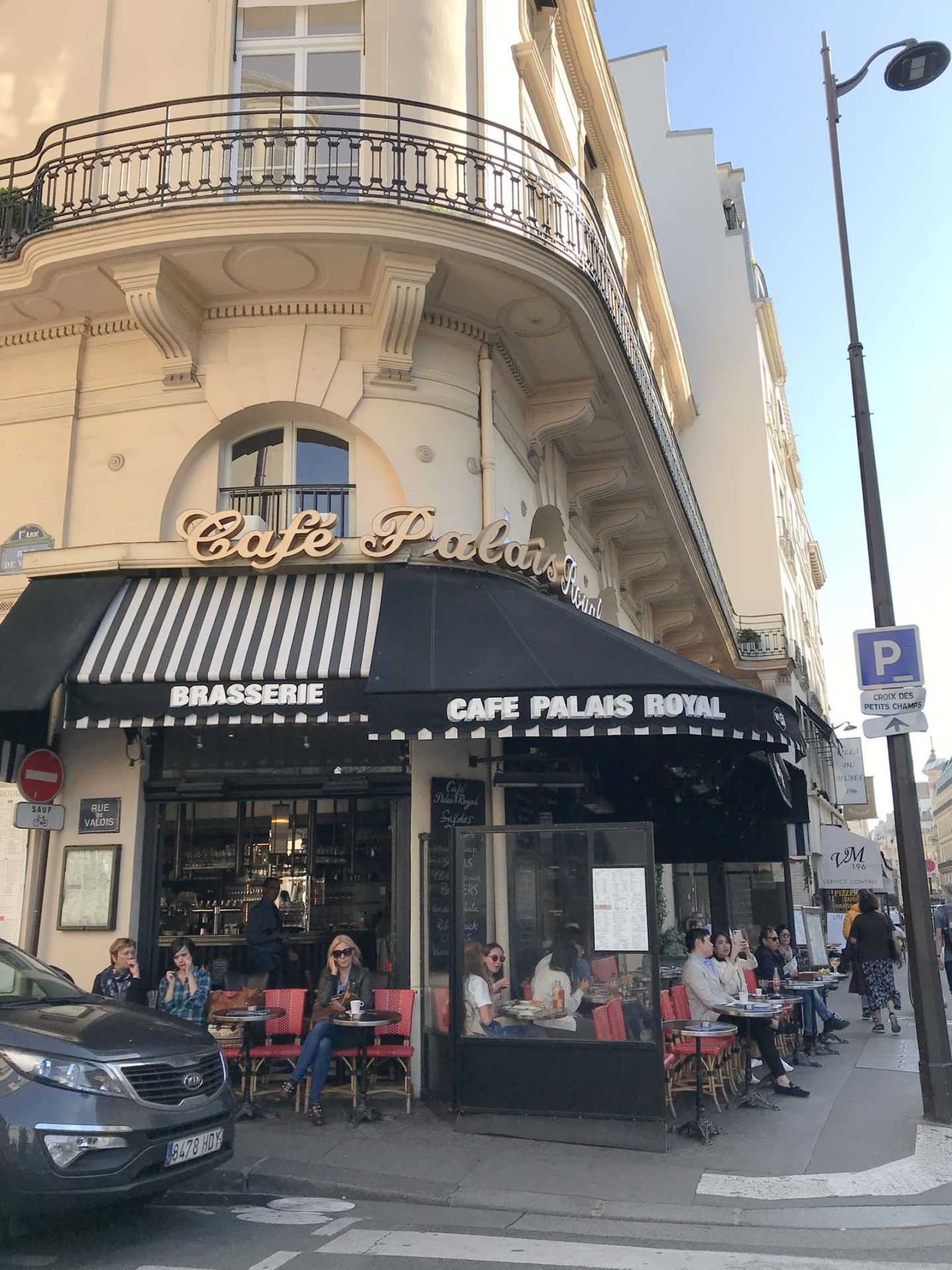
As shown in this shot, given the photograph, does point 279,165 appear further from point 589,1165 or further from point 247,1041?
point 589,1165

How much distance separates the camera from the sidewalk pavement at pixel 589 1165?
6.85m

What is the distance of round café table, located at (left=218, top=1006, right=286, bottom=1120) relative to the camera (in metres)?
8.99

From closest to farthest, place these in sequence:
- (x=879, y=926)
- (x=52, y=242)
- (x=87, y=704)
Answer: (x=87, y=704)
(x=52, y=242)
(x=879, y=926)

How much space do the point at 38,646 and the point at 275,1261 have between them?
6.19 metres

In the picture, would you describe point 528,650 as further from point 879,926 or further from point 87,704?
point 879,926

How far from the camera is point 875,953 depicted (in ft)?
50.2

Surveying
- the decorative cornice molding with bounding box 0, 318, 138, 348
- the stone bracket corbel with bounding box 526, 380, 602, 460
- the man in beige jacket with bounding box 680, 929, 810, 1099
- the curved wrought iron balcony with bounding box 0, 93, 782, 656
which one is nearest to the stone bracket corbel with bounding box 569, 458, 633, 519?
the stone bracket corbel with bounding box 526, 380, 602, 460

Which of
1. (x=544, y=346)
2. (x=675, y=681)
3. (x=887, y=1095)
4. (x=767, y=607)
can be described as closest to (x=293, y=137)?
(x=544, y=346)

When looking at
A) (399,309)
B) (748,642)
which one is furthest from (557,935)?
(748,642)

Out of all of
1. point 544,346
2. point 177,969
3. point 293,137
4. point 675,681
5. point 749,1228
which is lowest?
point 749,1228

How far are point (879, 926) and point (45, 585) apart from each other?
11.8 m

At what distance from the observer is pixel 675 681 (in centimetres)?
917

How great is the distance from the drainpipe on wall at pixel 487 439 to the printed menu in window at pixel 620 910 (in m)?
4.13

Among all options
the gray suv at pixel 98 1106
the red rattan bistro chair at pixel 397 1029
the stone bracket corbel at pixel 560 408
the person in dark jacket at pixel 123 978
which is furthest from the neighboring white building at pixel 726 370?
the gray suv at pixel 98 1106
